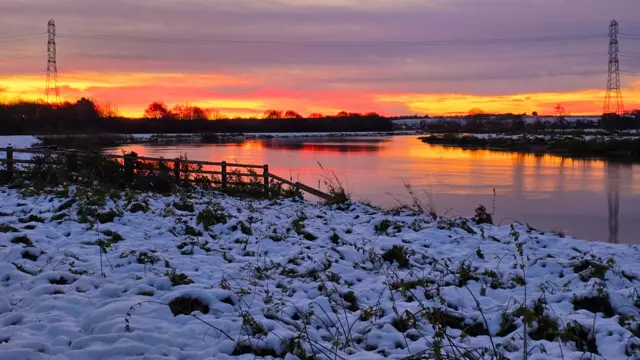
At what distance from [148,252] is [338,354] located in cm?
391

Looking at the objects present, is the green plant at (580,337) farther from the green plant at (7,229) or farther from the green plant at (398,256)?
the green plant at (7,229)

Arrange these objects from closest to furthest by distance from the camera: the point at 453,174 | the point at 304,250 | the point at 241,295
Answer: the point at 241,295 < the point at 304,250 < the point at 453,174

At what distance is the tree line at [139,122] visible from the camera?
72.1m

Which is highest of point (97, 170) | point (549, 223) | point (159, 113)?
point (159, 113)

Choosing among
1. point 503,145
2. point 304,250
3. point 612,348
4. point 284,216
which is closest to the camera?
point 612,348

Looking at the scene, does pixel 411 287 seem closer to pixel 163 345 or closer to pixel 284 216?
pixel 163 345

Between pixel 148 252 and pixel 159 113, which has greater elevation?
pixel 159 113

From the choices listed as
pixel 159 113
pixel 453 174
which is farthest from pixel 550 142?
pixel 159 113

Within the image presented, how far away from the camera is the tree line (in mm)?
72062

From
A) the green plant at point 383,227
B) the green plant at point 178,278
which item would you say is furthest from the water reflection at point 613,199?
the green plant at point 178,278

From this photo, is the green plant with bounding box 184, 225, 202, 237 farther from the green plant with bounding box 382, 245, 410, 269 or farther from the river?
the river

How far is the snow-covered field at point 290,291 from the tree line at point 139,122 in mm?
47965

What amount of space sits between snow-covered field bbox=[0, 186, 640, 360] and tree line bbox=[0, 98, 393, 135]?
157 ft

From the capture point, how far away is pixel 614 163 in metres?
39.5
